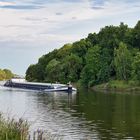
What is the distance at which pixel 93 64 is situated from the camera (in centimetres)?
17612

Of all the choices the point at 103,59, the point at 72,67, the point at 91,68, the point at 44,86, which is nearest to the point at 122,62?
the point at 103,59

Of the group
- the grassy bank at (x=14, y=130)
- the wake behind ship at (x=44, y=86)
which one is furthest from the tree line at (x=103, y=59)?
the grassy bank at (x=14, y=130)

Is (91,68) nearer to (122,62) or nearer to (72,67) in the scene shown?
(72,67)

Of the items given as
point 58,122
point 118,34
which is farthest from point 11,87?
point 58,122

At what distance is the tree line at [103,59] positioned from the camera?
15925cm

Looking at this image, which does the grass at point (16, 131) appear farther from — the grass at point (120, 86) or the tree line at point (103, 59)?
the tree line at point (103, 59)

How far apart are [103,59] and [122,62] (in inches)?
590

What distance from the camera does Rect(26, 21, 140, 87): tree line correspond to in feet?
522

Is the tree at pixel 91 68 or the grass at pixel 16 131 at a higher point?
the tree at pixel 91 68

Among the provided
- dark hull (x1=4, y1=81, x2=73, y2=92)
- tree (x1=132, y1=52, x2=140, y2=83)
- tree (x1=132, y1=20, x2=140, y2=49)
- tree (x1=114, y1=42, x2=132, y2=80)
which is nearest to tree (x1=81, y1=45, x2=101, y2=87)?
tree (x1=132, y1=20, x2=140, y2=49)

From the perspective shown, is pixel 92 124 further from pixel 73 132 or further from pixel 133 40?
pixel 133 40

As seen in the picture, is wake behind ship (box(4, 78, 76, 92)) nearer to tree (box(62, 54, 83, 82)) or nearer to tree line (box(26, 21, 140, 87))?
tree line (box(26, 21, 140, 87))

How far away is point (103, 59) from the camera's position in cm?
17338

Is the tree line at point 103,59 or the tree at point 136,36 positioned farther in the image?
the tree at point 136,36
